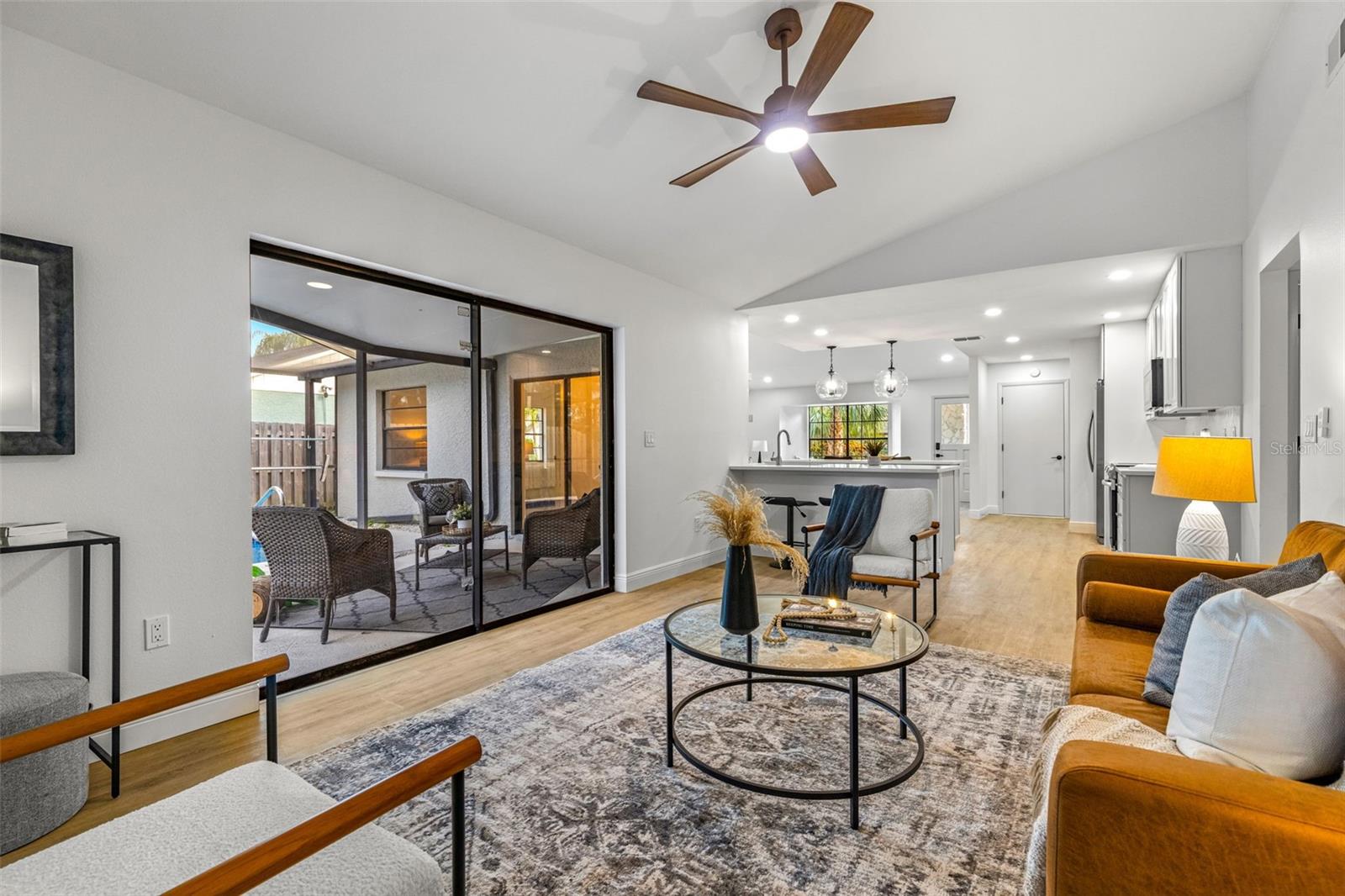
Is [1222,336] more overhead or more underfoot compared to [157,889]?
more overhead

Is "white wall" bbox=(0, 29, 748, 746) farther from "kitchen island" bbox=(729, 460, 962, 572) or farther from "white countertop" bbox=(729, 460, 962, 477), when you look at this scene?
"white countertop" bbox=(729, 460, 962, 477)

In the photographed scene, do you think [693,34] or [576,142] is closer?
[693,34]

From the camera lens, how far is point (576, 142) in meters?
3.12

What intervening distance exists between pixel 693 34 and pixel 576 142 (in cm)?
80

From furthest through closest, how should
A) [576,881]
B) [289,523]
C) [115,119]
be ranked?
[289,523], [115,119], [576,881]

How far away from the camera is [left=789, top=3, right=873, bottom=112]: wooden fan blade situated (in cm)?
186

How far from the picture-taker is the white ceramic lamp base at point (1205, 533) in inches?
127

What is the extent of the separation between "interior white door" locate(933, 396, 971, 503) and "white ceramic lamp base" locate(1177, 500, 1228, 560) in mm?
7963

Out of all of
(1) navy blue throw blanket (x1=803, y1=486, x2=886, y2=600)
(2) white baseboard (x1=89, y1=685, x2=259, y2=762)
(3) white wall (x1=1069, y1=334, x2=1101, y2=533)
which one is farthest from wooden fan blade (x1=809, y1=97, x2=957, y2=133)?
(3) white wall (x1=1069, y1=334, x2=1101, y2=533)

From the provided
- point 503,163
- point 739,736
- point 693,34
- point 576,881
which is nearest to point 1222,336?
point 693,34

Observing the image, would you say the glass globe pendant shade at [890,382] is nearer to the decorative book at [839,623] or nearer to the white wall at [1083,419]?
the white wall at [1083,419]

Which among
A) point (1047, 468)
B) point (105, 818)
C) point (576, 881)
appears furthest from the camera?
point (1047, 468)

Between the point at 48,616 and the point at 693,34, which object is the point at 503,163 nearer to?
the point at 693,34

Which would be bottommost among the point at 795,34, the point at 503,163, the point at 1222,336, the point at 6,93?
the point at 1222,336
